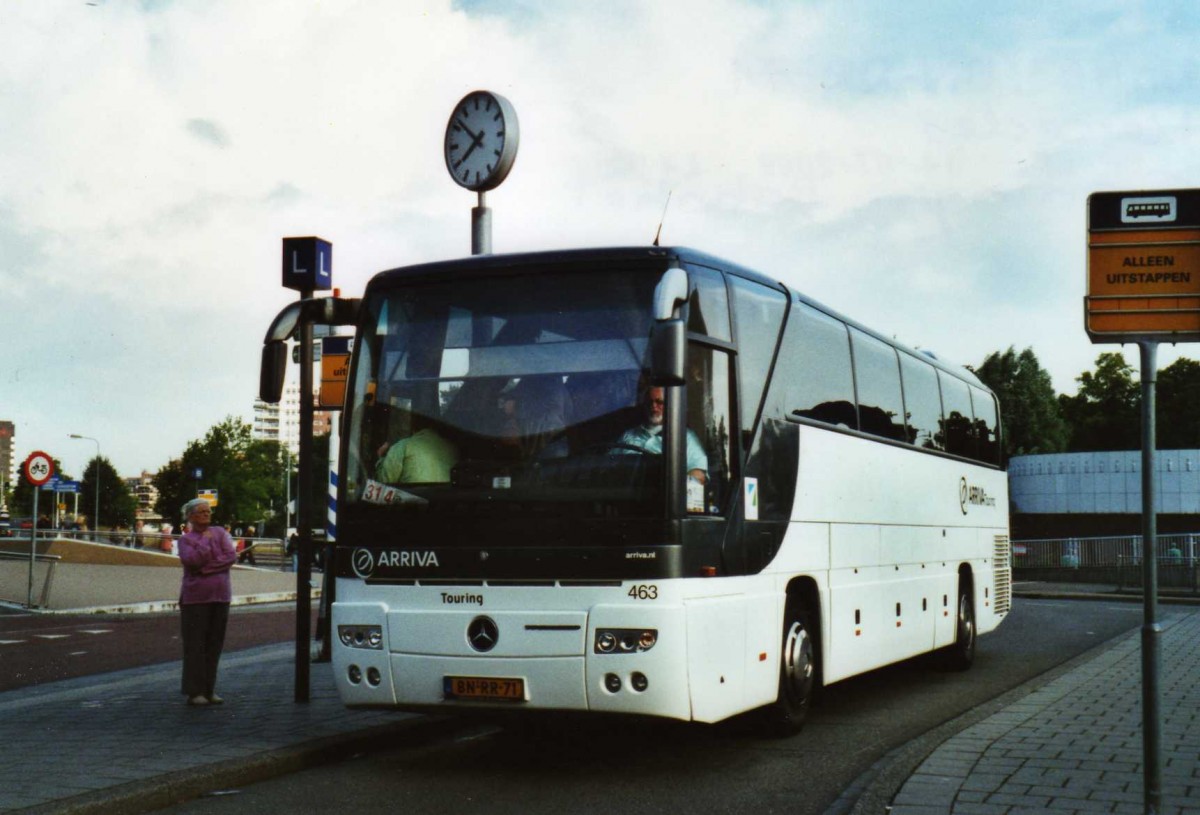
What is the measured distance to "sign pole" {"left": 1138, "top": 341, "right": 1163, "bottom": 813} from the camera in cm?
596

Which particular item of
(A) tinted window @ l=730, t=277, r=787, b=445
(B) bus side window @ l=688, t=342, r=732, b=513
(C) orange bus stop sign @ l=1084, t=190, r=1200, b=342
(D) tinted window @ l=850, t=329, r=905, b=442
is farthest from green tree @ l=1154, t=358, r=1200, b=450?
(C) orange bus stop sign @ l=1084, t=190, r=1200, b=342

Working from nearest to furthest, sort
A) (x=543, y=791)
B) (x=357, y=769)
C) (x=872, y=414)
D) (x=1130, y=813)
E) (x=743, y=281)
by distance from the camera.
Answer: (x=1130, y=813) → (x=543, y=791) → (x=357, y=769) → (x=743, y=281) → (x=872, y=414)

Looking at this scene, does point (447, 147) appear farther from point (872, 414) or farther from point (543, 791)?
point (543, 791)

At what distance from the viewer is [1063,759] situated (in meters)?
7.95

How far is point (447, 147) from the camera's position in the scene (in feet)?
46.1

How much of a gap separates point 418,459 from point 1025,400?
267ft

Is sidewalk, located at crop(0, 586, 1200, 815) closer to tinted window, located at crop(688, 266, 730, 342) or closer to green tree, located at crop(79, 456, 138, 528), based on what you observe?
tinted window, located at crop(688, 266, 730, 342)

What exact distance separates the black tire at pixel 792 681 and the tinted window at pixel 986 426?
24.8 ft

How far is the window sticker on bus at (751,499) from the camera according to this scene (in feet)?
29.0

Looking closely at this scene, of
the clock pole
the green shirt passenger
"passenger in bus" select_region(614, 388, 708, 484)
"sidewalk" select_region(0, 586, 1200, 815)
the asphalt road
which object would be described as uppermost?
the clock pole

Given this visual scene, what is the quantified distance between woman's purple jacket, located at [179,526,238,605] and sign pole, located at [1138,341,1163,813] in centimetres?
723

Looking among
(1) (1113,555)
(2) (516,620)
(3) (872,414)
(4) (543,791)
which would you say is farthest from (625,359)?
(1) (1113,555)

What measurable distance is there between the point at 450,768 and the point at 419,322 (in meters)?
2.78

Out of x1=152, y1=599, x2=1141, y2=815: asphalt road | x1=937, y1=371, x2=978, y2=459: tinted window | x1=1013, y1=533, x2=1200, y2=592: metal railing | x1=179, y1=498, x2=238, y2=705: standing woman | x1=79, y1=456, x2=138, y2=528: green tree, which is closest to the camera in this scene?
x1=152, y1=599, x2=1141, y2=815: asphalt road
